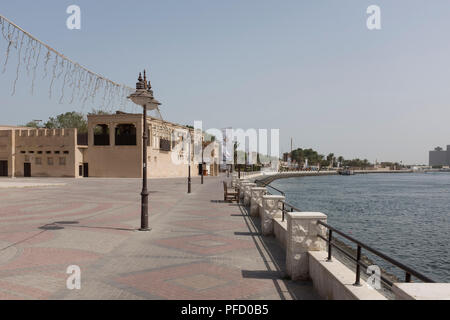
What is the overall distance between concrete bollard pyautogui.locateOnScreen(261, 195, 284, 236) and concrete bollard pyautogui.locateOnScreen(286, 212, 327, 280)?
13.1 feet

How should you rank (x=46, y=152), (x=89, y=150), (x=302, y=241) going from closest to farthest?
(x=302, y=241) → (x=89, y=150) → (x=46, y=152)

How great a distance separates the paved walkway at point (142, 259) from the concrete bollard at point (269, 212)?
41cm

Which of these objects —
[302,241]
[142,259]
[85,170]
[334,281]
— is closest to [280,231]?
[302,241]

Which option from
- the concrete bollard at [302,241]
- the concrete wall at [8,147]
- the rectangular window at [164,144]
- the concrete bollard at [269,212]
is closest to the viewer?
the concrete bollard at [302,241]

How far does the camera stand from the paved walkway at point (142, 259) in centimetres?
579

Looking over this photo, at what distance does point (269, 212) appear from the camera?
34.6 ft

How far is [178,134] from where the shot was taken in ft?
215

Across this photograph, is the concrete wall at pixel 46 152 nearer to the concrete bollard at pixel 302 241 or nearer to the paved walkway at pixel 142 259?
the paved walkway at pixel 142 259

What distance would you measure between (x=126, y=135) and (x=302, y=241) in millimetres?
49662

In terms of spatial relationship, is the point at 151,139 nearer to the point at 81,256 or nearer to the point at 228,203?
the point at 228,203

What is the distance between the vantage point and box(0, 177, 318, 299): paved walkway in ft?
19.0

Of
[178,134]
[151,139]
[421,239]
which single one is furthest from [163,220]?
[178,134]

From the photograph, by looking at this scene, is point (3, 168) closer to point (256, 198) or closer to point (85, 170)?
point (85, 170)

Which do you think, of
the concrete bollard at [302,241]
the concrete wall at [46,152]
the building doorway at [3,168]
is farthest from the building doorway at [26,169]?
the concrete bollard at [302,241]
